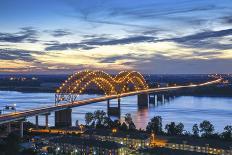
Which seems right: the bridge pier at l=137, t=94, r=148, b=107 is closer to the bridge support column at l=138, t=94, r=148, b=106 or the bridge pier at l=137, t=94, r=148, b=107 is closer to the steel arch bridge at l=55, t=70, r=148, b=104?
the bridge support column at l=138, t=94, r=148, b=106

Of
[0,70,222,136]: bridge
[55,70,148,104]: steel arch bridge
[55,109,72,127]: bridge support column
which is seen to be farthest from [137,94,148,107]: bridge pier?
[55,109,72,127]: bridge support column

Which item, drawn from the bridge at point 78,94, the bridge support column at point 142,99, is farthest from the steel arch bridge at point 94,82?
the bridge support column at point 142,99

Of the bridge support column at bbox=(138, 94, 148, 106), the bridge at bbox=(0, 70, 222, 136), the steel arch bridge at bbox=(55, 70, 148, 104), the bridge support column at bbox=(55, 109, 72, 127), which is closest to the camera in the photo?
the bridge at bbox=(0, 70, 222, 136)

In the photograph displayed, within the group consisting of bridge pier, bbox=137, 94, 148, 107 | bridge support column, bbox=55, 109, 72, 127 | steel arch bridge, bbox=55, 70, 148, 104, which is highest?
steel arch bridge, bbox=55, 70, 148, 104

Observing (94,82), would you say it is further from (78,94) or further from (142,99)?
(78,94)

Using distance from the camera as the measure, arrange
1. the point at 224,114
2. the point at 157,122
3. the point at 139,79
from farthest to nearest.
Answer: the point at 139,79
the point at 224,114
the point at 157,122

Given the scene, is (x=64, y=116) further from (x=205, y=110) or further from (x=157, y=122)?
(x=205, y=110)

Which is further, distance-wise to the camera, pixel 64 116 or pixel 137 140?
pixel 64 116

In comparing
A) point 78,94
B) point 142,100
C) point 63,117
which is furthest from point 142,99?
point 63,117

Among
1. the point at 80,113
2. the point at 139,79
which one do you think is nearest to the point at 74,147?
the point at 80,113
